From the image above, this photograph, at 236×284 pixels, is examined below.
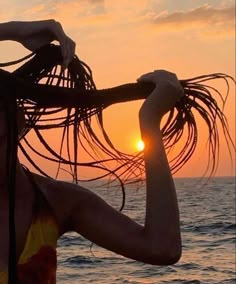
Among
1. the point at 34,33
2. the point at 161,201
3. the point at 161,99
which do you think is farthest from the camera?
the point at 34,33

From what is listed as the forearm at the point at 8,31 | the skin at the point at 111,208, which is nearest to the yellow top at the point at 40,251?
the skin at the point at 111,208

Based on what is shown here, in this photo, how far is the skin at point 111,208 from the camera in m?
2.57

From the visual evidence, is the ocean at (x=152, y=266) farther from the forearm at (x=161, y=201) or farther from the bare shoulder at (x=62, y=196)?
the forearm at (x=161, y=201)

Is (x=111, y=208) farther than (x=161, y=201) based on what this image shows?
Result: Yes

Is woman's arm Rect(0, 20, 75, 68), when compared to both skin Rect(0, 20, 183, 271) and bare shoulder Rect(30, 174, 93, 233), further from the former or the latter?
bare shoulder Rect(30, 174, 93, 233)

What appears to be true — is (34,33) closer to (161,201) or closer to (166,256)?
(161,201)

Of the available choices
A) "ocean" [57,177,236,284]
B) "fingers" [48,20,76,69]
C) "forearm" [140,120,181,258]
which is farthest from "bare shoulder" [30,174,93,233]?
"ocean" [57,177,236,284]

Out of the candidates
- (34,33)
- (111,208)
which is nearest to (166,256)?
(111,208)

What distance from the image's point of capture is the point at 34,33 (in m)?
2.79

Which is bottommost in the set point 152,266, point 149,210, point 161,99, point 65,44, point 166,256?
point 152,266

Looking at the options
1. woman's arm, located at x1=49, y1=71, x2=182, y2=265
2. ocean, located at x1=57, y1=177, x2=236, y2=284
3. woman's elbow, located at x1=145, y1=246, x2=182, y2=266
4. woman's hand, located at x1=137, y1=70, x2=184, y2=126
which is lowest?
ocean, located at x1=57, y1=177, x2=236, y2=284

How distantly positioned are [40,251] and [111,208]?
295 millimetres

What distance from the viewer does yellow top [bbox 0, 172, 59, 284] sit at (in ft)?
8.68

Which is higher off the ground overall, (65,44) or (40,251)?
(65,44)
